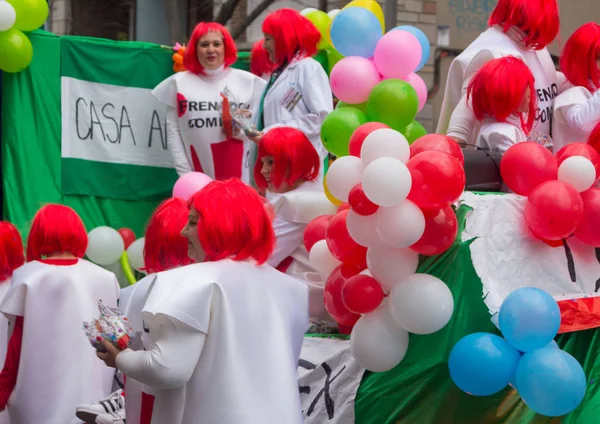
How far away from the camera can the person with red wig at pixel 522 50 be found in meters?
5.59

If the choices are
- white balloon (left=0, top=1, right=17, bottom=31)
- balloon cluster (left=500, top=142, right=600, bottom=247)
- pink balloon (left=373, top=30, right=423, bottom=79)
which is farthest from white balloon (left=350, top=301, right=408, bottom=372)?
white balloon (left=0, top=1, right=17, bottom=31)

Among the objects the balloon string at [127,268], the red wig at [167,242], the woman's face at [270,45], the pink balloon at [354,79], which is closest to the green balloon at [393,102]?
the pink balloon at [354,79]

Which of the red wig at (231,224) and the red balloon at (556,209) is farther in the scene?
the red balloon at (556,209)

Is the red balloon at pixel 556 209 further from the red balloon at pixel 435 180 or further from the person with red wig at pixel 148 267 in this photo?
the person with red wig at pixel 148 267

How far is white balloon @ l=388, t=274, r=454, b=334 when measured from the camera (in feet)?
13.8

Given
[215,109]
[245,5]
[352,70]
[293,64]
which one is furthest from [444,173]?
[245,5]

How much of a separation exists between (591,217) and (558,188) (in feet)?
0.78

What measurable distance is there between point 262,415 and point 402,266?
1.20 m

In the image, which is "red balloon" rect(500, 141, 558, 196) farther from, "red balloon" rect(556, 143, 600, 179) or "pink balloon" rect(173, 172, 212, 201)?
"pink balloon" rect(173, 172, 212, 201)

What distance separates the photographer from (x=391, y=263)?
4375 mm

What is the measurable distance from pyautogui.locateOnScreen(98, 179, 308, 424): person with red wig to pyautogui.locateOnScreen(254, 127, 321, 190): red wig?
6.89ft

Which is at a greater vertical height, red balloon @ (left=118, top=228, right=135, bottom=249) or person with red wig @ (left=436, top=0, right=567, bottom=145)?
person with red wig @ (left=436, top=0, right=567, bottom=145)

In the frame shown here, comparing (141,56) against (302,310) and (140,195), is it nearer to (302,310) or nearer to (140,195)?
(140,195)

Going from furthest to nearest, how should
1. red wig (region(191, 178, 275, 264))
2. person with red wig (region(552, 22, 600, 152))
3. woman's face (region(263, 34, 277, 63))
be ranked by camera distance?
woman's face (region(263, 34, 277, 63)) < person with red wig (region(552, 22, 600, 152)) < red wig (region(191, 178, 275, 264))
